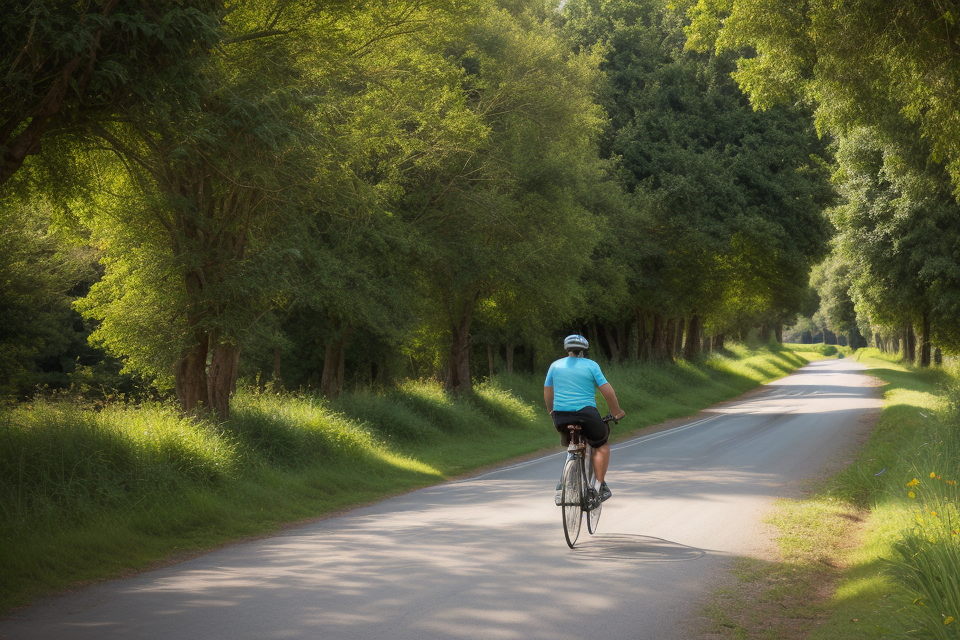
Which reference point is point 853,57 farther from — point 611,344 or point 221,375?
point 611,344

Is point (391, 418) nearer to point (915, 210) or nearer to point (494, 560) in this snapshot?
point (494, 560)

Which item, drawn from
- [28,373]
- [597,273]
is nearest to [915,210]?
[597,273]

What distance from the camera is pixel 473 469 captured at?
18359 millimetres

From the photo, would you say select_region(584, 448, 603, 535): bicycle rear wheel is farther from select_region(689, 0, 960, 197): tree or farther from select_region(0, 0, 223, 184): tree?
select_region(689, 0, 960, 197): tree

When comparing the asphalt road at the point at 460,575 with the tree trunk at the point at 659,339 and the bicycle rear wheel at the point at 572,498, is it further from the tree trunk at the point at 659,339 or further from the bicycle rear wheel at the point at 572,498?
the tree trunk at the point at 659,339

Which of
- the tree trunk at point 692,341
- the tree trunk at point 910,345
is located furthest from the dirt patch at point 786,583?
the tree trunk at point 910,345

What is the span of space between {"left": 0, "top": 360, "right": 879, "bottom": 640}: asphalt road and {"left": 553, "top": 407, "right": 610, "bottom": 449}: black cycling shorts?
108 centimetres

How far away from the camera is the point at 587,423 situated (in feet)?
29.7

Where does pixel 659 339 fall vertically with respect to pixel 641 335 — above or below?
below

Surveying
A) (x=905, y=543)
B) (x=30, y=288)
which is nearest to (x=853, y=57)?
(x=905, y=543)

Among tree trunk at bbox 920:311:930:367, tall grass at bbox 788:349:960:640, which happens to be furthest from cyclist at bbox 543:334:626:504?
tree trunk at bbox 920:311:930:367

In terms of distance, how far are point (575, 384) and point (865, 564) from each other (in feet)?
10.5

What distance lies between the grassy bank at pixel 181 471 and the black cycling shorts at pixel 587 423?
4.18 meters

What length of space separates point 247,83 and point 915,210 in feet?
88.8
